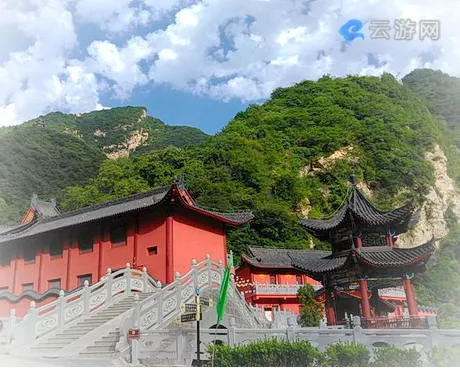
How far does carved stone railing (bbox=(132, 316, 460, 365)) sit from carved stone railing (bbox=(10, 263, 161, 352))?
10.4 ft

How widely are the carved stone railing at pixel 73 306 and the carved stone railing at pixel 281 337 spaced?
318cm

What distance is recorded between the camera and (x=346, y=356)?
28.8ft

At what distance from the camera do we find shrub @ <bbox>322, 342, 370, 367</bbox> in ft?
28.6

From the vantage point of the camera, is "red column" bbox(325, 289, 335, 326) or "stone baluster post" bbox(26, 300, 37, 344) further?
A: "red column" bbox(325, 289, 335, 326)

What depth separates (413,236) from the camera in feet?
146

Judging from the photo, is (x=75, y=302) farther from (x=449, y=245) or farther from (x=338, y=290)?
(x=449, y=245)

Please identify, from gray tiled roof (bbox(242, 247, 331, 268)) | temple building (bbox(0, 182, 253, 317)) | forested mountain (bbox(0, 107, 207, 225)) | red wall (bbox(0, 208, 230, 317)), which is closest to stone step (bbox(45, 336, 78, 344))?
temple building (bbox(0, 182, 253, 317))

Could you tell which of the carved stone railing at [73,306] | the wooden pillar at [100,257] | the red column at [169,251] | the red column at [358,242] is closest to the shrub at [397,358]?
the carved stone railing at [73,306]

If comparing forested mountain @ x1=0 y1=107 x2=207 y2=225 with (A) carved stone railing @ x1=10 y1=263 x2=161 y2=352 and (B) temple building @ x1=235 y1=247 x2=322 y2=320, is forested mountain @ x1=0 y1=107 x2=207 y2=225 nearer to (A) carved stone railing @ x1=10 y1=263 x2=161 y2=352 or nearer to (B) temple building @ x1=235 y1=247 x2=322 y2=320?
(B) temple building @ x1=235 y1=247 x2=322 y2=320

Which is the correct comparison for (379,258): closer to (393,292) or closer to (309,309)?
(309,309)

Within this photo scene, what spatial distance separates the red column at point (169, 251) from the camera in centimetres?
1767

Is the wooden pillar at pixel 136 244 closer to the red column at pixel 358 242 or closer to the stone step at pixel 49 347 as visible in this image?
the stone step at pixel 49 347

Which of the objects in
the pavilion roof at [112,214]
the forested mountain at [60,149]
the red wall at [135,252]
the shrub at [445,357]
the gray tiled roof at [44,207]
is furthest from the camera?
the forested mountain at [60,149]

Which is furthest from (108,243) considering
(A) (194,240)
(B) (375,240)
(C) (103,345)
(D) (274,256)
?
(D) (274,256)
